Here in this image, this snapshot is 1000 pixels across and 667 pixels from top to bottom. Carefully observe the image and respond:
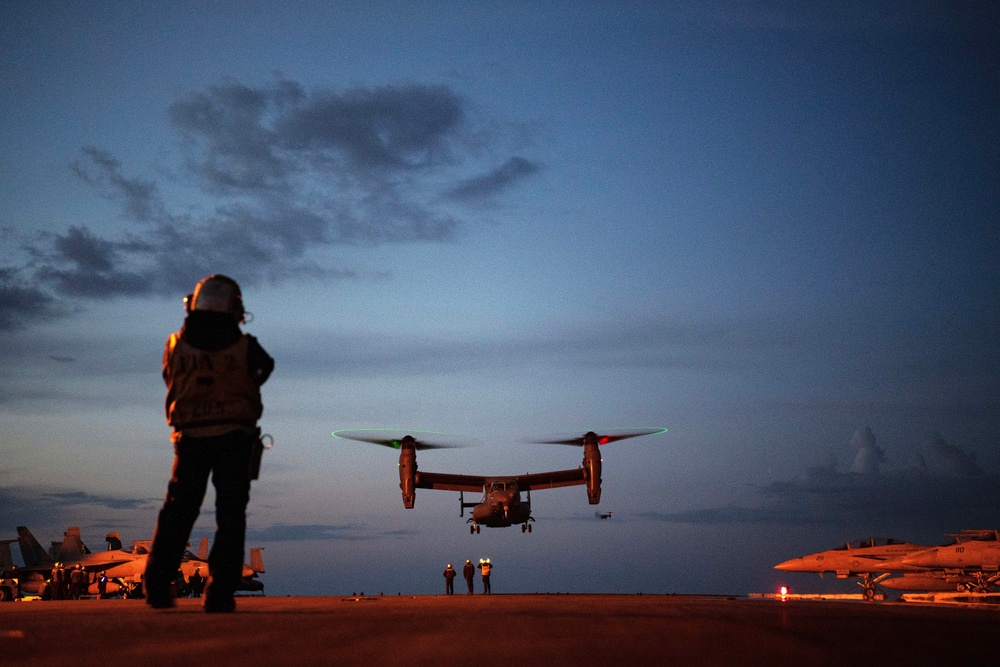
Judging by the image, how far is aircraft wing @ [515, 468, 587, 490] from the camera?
6225cm

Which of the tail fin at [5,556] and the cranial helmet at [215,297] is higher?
the cranial helmet at [215,297]

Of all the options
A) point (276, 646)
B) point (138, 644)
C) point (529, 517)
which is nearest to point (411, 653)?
→ point (276, 646)

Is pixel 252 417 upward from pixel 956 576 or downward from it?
upward

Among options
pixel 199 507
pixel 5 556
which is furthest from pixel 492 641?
pixel 5 556

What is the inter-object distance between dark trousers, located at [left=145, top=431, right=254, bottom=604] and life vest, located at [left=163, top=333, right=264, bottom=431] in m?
0.19

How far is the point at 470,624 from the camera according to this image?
19.5ft

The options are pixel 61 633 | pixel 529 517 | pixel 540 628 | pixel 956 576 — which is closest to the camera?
pixel 61 633

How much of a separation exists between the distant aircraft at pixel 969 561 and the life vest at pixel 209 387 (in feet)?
174

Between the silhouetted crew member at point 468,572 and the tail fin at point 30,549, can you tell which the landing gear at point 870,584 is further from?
the tail fin at point 30,549

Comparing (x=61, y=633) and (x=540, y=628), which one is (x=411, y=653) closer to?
(x=540, y=628)

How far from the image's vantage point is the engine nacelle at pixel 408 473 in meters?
57.8

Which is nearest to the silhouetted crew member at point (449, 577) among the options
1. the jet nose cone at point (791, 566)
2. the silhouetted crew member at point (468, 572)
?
the silhouetted crew member at point (468, 572)

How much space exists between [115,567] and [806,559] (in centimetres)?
5010

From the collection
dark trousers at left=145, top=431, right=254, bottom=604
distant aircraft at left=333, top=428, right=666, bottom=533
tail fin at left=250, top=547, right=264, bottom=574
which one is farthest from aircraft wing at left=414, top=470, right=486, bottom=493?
dark trousers at left=145, top=431, right=254, bottom=604
